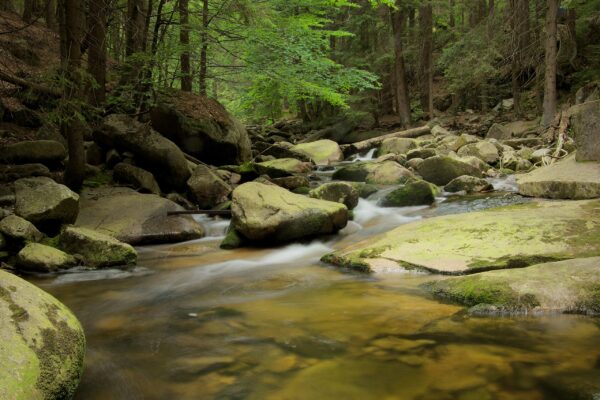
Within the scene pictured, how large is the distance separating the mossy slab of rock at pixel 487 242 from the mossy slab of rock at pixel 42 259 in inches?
134

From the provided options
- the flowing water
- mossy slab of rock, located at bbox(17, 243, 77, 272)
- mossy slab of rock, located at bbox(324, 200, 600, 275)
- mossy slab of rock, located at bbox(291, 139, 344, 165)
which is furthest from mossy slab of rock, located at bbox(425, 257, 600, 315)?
mossy slab of rock, located at bbox(291, 139, 344, 165)

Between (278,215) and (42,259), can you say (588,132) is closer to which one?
(278,215)

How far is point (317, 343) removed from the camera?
127 inches

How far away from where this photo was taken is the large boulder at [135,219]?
302 inches

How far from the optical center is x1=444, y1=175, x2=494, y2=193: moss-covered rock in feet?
33.5

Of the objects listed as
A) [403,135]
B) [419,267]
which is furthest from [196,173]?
[403,135]

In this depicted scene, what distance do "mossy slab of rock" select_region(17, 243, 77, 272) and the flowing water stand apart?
0.48m

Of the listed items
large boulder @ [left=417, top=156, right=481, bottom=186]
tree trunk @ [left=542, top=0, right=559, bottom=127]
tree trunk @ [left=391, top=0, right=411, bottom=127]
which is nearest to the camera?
large boulder @ [left=417, top=156, right=481, bottom=186]

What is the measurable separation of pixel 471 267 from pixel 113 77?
596 inches

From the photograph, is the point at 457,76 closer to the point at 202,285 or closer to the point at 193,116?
the point at 193,116

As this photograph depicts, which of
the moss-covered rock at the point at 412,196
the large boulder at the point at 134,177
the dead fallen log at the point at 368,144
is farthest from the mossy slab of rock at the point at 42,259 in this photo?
the dead fallen log at the point at 368,144

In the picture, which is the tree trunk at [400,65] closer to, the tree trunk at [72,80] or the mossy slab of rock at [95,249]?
the tree trunk at [72,80]

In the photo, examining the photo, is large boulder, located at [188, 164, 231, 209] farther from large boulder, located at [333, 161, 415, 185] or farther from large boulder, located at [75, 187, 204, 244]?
large boulder, located at [333, 161, 415, 185]

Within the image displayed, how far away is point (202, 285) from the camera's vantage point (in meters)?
5.36
